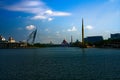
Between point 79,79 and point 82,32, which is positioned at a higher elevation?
point 82,32

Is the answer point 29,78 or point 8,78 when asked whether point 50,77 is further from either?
point 8,78

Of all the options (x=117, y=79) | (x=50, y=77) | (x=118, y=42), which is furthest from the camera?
(x=118, y=42)

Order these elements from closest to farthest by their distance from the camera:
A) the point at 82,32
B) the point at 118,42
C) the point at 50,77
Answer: the point at 50,77
the point at 82,32
the point at 118,42

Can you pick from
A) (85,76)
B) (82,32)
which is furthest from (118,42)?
(85,76)

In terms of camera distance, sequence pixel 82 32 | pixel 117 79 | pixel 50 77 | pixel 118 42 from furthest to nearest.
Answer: pixel 118 42 → pixel 82 32 → pixel 50 77 → pixel 117 79

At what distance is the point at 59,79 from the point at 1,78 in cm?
615

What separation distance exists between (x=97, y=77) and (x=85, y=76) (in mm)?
1449

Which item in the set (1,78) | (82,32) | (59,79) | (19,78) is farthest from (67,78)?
(82,32)

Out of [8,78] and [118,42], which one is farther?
[118,42]

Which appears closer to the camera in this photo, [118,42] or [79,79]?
[79,79]

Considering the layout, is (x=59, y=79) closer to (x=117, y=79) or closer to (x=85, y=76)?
(x=85, y=76)

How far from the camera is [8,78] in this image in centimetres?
2855

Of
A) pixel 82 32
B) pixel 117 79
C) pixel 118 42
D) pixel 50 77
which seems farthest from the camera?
pixel 118 42

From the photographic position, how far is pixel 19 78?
28.4 m
